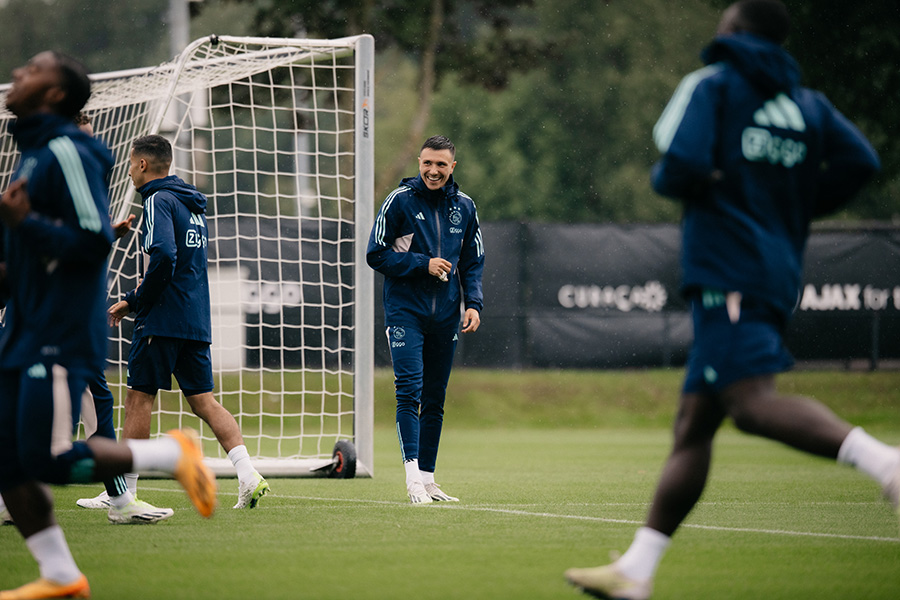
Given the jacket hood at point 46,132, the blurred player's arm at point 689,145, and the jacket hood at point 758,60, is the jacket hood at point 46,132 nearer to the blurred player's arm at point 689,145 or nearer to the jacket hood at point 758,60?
the blurred player's arm at point 689,145

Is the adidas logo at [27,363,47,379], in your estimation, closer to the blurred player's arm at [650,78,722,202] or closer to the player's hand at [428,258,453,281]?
the blurred player's arm at [650,78,722,202]

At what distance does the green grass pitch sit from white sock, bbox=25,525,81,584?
0.59ft

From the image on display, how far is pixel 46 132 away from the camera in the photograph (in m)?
4.10

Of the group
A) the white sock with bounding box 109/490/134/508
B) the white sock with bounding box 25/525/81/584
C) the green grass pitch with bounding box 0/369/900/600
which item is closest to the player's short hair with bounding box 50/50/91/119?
the white sock with bounding box 25/525/81/584

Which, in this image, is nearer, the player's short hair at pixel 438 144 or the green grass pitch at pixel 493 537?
the green grass pitch at pixel 493 537

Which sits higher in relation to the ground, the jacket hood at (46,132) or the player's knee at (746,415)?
the jacket hood at (46,132)

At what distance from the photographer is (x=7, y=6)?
2324 inches

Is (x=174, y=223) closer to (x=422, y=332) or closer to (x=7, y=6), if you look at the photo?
(x=422, y=332)

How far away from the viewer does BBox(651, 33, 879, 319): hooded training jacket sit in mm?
3789

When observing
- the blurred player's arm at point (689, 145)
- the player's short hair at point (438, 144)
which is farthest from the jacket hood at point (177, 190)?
the blurred player's arm at point (689, 145)

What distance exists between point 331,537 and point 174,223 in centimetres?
212

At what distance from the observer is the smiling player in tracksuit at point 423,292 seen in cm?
718

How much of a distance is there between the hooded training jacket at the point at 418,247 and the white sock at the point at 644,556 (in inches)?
136

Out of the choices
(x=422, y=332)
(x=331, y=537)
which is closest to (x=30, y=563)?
(x=331, y=537)
